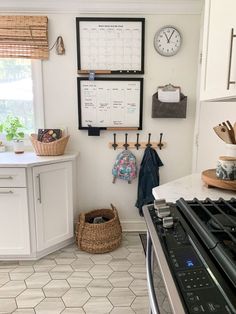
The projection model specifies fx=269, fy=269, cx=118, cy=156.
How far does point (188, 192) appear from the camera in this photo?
1.41 metres

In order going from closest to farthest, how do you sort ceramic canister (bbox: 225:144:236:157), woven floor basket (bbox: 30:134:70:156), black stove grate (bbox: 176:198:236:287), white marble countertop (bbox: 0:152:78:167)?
black stove grate (bbox: 176:198:236:287), ceramic canister (bbox: 225:144:236:157), white marble countertop (bbox: 0:152:78:167), woven floor basket (bbox: 30:134:70:156)

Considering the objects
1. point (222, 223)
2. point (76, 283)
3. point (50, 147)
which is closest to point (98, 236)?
point (76, 283)

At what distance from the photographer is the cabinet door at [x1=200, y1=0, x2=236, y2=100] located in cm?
106

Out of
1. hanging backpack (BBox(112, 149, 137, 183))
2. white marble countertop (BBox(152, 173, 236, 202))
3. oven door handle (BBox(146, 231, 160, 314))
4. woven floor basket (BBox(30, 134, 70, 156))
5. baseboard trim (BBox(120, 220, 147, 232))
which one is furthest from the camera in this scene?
baseboard trim (BBox(120, 220, 147, 232))

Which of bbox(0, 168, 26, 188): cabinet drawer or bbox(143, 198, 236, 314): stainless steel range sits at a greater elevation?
bbox(143, 198, 236, 314): stainless steel range

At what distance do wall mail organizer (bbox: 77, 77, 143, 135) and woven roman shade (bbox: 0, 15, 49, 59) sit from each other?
0.48m

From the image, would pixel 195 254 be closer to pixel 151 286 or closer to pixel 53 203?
pixel 151 286

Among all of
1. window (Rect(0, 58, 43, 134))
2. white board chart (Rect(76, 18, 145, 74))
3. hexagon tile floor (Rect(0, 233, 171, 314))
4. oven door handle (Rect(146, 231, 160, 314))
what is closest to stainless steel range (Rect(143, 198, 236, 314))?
oven door handle (Rect(146, 231, 160, 314))

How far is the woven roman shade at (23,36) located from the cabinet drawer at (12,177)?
1081 mm

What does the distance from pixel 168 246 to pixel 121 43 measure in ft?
7.10

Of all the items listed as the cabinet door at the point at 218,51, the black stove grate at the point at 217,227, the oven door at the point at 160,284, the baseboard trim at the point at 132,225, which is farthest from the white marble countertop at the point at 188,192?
the baseboard trim at the point at 132,225

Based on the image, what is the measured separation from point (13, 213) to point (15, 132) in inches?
30.6

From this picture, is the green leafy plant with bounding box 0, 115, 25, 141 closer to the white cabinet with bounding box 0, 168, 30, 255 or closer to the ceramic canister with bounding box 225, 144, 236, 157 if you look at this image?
the white cabinet with bounding box 0, 168, 30, 255

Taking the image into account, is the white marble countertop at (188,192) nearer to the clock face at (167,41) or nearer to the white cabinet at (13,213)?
the white cabinet at (13,213)
